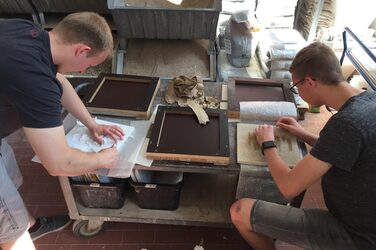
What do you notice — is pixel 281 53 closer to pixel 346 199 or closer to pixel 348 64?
pixel 348 64

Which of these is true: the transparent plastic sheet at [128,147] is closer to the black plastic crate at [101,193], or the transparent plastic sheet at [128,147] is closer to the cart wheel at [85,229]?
the black plastic crate at [101,193]

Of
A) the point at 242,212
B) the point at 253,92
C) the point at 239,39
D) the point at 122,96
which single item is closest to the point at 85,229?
the point at 122,96

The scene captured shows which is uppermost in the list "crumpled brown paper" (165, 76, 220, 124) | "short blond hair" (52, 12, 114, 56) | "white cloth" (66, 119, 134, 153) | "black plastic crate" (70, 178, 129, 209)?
"short blond hair" (52, 12, 114, 56)

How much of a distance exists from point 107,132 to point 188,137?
1.16ft

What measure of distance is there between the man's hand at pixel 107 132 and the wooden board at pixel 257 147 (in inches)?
20.4

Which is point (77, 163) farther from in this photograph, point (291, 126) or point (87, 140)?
point (291, 126)

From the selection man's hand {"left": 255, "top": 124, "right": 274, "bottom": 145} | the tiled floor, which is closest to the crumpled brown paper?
man's hand {"left": 255, "top": 124, "right": 274, "bottom": 145}

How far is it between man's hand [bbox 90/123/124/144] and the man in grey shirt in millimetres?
579

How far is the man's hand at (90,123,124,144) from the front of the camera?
139 centimetres

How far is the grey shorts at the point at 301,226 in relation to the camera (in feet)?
3.80

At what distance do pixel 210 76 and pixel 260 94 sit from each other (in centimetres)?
88

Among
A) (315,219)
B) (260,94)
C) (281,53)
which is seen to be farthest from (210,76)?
(315,219)

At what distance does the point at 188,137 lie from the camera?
1393 mm

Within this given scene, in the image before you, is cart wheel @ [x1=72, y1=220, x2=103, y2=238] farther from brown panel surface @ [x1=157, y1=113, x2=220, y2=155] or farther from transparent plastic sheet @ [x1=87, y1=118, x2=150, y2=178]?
brown panel surface @ [x1=157, y1=113, x2=220, y2=155]
